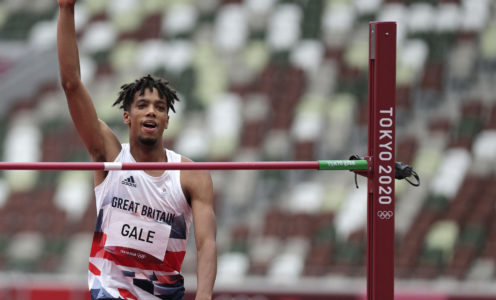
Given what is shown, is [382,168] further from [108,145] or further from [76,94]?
[76,94]

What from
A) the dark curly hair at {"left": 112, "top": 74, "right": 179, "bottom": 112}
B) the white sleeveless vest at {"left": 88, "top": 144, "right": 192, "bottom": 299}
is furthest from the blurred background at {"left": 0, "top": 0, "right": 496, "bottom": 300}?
the dark curly hair at {"left": 112, "top": 74, "right": 179, "bottom": 112}

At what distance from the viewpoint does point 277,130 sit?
14055 millimetres

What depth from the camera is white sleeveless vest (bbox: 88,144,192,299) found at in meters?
4.38

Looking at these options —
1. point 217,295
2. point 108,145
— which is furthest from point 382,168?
point 217,295

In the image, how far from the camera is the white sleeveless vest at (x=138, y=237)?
172 inches

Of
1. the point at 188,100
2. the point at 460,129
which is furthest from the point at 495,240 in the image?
the point at 188,100

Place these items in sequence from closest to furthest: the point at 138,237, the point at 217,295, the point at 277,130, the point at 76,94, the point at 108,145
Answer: the point at 76,94
the point at 138,237
the point at 108,145
the point at 217,295
the point at 277,130

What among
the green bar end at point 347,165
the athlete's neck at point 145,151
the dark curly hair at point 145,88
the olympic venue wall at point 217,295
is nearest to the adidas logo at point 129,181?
the athlete's neck at point 145,151

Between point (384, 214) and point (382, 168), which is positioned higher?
point (382, 168)

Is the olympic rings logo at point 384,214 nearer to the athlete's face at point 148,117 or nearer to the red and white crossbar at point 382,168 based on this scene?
the red and white crossbar at point 382,168

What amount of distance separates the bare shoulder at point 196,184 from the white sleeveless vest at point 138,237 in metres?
0.04

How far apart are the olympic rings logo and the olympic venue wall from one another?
5.73 metres

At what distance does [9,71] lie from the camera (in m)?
16.2

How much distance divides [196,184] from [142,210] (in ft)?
0.99
